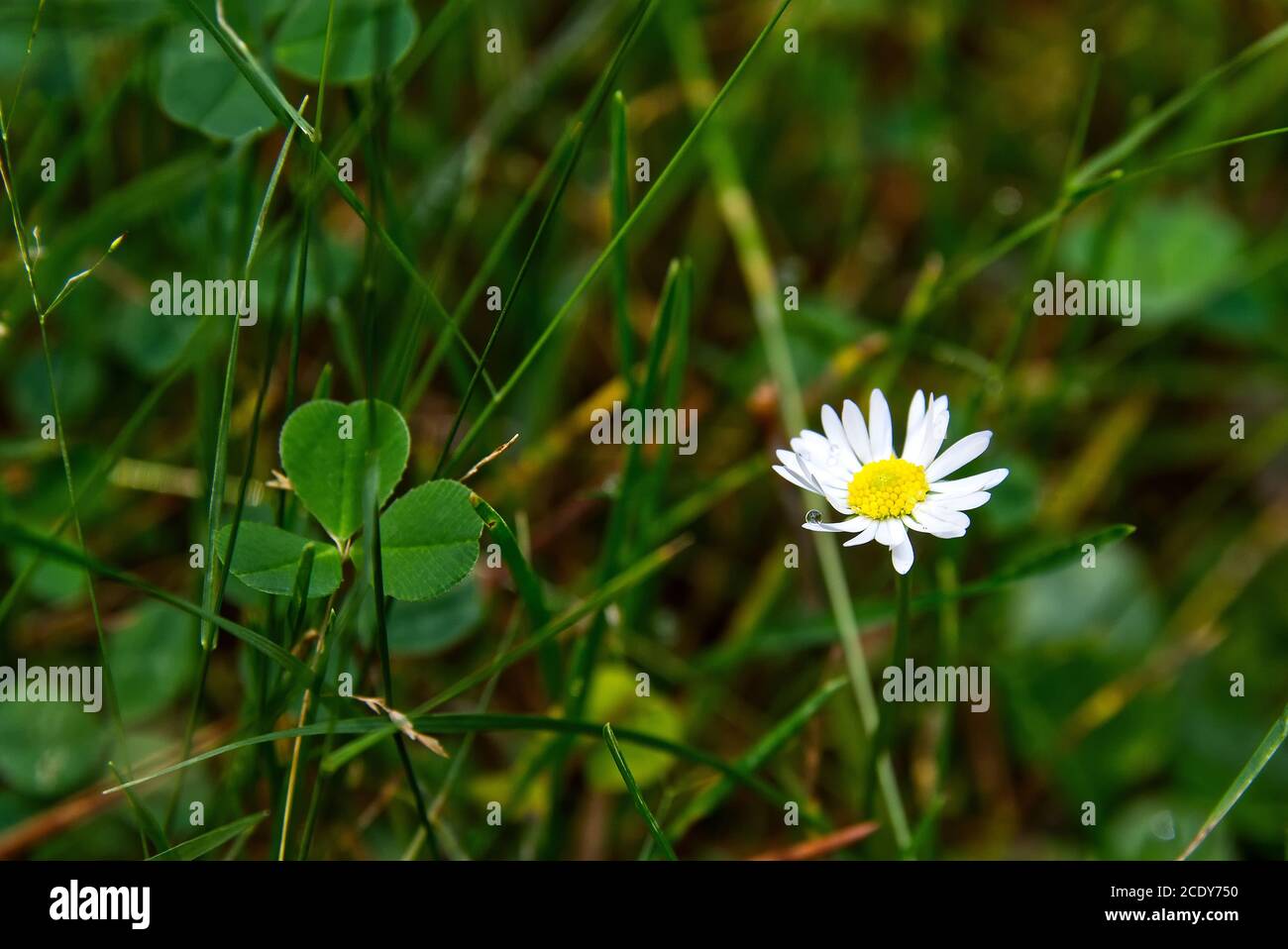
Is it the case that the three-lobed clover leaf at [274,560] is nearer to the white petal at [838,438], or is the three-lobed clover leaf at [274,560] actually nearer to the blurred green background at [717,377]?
the blurred green background at [717,377]

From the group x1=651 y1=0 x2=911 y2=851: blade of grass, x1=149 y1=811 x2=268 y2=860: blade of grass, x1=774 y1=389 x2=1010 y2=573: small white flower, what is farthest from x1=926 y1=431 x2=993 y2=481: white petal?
x1=149 y1=811 x2=268 y2=860: blade of grass

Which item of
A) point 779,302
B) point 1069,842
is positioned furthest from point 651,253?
point 1069,842

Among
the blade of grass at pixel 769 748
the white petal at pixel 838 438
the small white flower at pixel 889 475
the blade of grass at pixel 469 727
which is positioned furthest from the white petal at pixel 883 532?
the blade of grass at pixel 469 727

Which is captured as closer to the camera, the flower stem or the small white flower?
the small white flower

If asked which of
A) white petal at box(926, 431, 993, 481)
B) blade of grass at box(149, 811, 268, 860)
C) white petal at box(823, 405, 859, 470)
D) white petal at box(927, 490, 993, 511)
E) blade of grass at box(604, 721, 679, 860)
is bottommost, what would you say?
blade of grass at box(149, 811, 268, 860)

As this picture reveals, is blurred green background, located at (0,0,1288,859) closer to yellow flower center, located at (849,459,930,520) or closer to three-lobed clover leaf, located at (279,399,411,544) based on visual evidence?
three-lobed clover leaf, located at (279,399,411,544)

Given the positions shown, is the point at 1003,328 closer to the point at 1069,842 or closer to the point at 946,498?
the point at 1069,842

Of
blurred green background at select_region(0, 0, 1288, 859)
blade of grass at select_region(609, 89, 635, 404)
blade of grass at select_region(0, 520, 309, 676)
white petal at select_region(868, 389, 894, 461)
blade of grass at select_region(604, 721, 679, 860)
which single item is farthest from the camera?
blurred green background at select_region(0, 0, 1288, 859)
